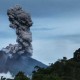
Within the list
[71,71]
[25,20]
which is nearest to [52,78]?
[71,71]

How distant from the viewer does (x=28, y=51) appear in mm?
154500

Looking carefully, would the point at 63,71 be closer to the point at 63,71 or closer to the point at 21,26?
the point at 63,71

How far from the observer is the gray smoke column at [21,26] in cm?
14550

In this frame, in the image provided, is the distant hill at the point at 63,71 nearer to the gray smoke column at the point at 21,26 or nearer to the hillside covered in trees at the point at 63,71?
the hillside covered in trees at the point at 63,71

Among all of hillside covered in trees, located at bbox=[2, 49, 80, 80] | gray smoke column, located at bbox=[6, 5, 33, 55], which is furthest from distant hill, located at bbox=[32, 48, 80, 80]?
gray smoke column, located at bbox=[6, 5, 33, 55]

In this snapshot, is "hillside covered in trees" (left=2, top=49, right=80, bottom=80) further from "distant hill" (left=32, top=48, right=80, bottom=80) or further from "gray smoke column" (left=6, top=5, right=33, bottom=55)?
"gray smoke column" (left=6, top=5, right=33, bottom=55)

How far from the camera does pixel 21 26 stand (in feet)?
484

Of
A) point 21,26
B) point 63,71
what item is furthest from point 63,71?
point 21,26

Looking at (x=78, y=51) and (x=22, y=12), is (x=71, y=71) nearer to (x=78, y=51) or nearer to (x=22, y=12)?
(x=78, y=51)

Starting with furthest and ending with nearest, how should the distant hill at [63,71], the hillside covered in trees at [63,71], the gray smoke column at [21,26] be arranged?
the gray smoke column at [21,26]
the distant hill at [63,71]
the hillside covered in trees at [63,71]

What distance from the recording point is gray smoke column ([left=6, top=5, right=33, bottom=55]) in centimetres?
14550

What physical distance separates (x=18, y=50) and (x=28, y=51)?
625 cm

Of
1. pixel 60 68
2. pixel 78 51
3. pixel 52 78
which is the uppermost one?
pixel 78 51

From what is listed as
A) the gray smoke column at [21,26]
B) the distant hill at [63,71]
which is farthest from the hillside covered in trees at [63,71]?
the gray smoke column at [21,26]
